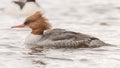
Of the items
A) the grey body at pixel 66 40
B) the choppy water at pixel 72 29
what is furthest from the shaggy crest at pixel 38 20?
the choppy water at pixel 72 29

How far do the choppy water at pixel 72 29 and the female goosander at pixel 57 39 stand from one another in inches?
11.4

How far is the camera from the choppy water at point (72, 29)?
1344 centimetres

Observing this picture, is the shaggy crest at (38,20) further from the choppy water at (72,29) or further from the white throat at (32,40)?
the choppy water at (72,29)

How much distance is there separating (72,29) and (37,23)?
3.07 metres

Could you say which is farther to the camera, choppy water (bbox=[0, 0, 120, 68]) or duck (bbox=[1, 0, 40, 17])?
duck (bbox=[1, 0, 40, 17])

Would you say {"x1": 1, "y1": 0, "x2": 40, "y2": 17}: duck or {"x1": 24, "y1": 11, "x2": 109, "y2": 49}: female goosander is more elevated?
{"x1": 1, "y1": 0, "x2": 40, "y2": 17}: duck

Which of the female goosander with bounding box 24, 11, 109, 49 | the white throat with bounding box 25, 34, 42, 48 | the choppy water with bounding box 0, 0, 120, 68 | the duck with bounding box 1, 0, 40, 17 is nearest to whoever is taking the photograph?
the choppy water with bounding box 0, 0, 120, 68

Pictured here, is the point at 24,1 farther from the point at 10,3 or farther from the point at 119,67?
the point at 119,67

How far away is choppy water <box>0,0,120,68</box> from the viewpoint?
529 inches

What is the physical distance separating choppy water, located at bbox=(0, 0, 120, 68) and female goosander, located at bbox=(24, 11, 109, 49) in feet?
0.95

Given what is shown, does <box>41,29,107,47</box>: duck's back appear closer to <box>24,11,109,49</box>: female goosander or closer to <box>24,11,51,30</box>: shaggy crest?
<box>24,11,109,49</box>: female goosander

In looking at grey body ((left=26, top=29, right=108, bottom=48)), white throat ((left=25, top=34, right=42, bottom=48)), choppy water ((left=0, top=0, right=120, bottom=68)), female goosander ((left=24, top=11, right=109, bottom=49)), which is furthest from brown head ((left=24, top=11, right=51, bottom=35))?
choppy water ((left=0, top=0, right=120, bottom=68))

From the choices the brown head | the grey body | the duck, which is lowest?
the grey body

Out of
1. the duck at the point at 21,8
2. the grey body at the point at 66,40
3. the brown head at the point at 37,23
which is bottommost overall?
the grey body at the point at 66,40
